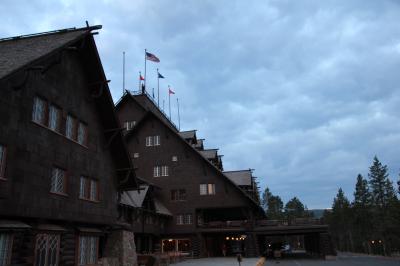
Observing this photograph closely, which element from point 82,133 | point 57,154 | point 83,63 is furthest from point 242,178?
point 57,154

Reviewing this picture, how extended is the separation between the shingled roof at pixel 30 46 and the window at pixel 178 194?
30.9 meters

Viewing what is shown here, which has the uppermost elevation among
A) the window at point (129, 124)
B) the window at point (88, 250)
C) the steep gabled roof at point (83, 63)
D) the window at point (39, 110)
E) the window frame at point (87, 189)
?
the window at point (129, 124)

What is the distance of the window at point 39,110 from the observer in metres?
17.2

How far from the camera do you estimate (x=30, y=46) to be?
1875cm

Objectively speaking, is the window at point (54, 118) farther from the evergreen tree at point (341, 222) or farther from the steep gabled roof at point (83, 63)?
the evergreen tree at point (341, 222)

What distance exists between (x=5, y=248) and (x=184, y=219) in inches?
1333

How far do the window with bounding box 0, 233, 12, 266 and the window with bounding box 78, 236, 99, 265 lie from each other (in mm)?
5548

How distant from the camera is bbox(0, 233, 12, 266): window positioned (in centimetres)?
1486

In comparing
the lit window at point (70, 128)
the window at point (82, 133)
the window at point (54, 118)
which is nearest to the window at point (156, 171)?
the window at point (82, 133)

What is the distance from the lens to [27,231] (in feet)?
53.0

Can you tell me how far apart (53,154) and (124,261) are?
332 inches

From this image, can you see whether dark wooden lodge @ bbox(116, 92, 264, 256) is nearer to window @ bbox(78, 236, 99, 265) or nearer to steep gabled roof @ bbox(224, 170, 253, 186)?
steep gabled roof @ bbox(224, 170, 253, 186)

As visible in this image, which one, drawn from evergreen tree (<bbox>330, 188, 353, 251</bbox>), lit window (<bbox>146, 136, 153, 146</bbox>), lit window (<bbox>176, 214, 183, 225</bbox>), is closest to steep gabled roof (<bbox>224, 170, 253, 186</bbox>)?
lit window (<bbox>176, 214, 183, 225</bbox>)

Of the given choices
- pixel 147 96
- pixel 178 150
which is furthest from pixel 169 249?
pixel 147 96
